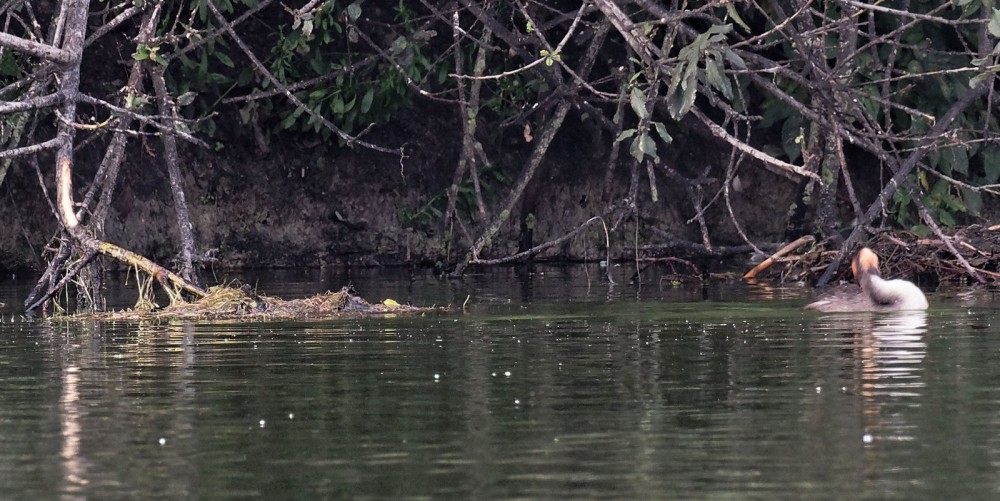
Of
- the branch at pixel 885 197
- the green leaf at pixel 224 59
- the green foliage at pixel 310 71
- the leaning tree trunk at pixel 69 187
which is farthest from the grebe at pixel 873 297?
the green leaf at pixel 224 59

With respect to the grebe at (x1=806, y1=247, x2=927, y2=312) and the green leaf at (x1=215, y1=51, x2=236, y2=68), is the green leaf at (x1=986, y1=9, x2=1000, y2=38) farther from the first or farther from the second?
the green leaf at (x1=215, y1=51, x2=236, y2=68)

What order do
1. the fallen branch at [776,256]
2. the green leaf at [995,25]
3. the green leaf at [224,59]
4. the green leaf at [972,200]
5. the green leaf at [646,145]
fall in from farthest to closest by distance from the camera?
the green leaf at [972,200] → the green leaf at [224,59] → the fallen branch at [776,256] → the green leaf at [646,145] → the green leaf at [995,25]

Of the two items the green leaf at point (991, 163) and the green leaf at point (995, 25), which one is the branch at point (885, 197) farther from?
the green leaf at point (995, 25)

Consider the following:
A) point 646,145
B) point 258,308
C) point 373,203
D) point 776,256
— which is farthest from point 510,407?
point 373,203

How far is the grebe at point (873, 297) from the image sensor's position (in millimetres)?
13016

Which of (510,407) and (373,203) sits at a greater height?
(373,203)

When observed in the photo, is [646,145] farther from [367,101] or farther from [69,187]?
[367,101]

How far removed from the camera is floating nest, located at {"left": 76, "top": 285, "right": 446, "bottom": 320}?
13.0m

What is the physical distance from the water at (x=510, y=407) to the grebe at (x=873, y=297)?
49 cm

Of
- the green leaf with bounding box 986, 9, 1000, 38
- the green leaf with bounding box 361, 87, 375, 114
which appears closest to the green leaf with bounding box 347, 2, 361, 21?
the green leaf with bounding box 361, 87, 375, 114

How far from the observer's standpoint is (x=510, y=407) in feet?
25.3

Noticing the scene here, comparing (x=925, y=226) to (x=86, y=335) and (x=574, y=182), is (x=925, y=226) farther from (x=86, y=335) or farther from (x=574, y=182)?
(x=86, y=335)

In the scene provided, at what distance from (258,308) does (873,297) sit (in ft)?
14.8

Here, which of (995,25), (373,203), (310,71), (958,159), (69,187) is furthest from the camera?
(373,203)
